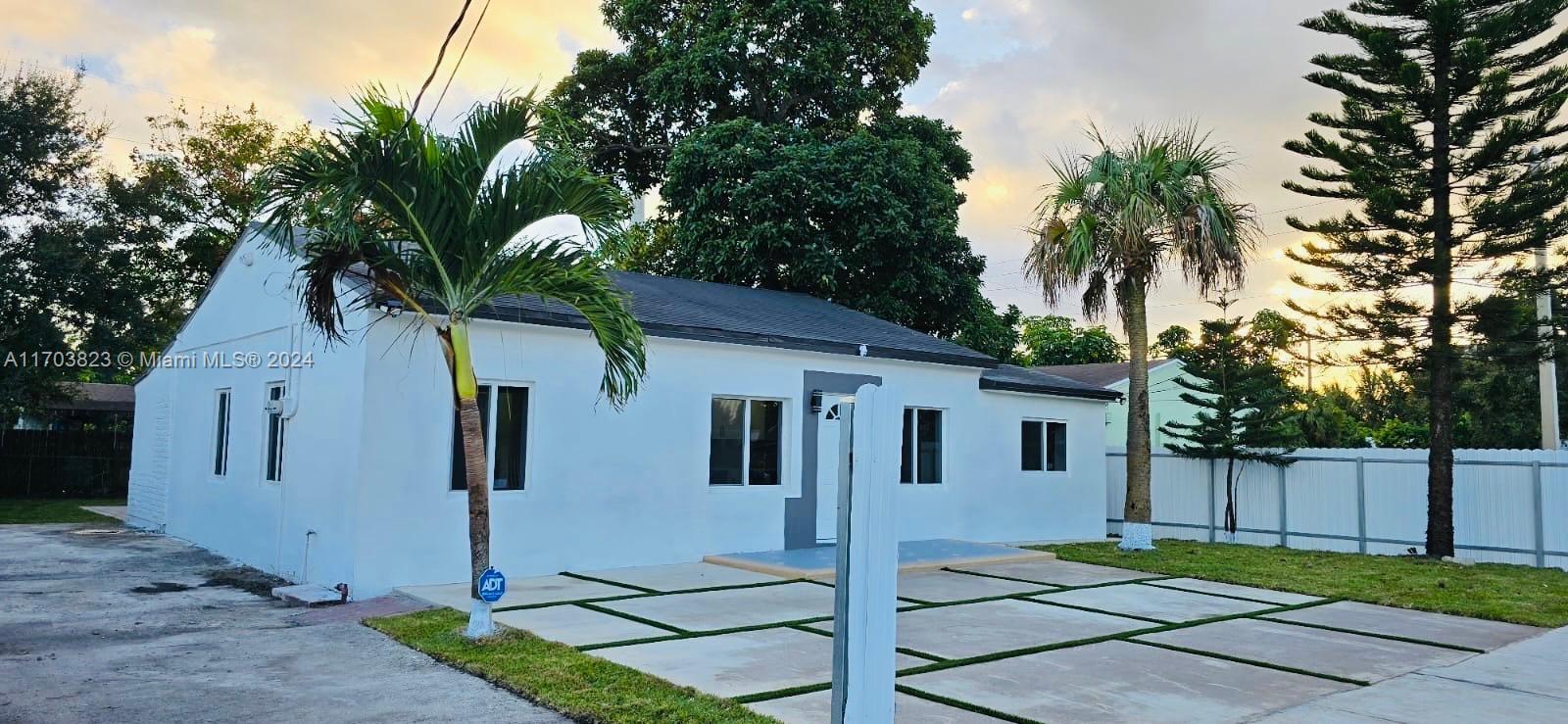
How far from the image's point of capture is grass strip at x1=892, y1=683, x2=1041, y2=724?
532 cm

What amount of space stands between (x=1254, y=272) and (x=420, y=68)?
37.1ft

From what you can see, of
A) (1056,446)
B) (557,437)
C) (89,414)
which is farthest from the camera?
(89,414)

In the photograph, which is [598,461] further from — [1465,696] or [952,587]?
[1465,696]

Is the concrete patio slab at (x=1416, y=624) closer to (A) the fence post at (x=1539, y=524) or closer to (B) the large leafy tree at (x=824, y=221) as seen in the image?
(A) the fence post at (x=1539, y=524)

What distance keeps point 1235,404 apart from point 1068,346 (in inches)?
786

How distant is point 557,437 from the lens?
1049 cm

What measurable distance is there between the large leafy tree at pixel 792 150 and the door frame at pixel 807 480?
6.07 meters

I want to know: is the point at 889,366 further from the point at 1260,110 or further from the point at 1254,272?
the point at 1260,110

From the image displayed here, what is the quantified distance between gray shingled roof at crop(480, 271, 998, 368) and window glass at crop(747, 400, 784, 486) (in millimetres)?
795

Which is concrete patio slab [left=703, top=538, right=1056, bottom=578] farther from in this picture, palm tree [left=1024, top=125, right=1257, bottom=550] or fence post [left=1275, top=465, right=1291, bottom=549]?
fence post [left=1275, top=465, right=1291, bottom=549]

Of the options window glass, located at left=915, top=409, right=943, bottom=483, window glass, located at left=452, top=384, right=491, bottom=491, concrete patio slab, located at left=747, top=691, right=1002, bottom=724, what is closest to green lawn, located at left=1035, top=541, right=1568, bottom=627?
window glass, located at left=915, top=409, right=943, bottom=483

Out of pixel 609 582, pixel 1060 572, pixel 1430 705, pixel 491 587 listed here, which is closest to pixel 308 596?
pixel 609 582

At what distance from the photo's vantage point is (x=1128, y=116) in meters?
14.0

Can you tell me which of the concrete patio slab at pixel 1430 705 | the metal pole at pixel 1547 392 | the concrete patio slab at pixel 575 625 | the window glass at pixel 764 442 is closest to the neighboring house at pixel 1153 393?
the metal pole at pixel 1547 392
